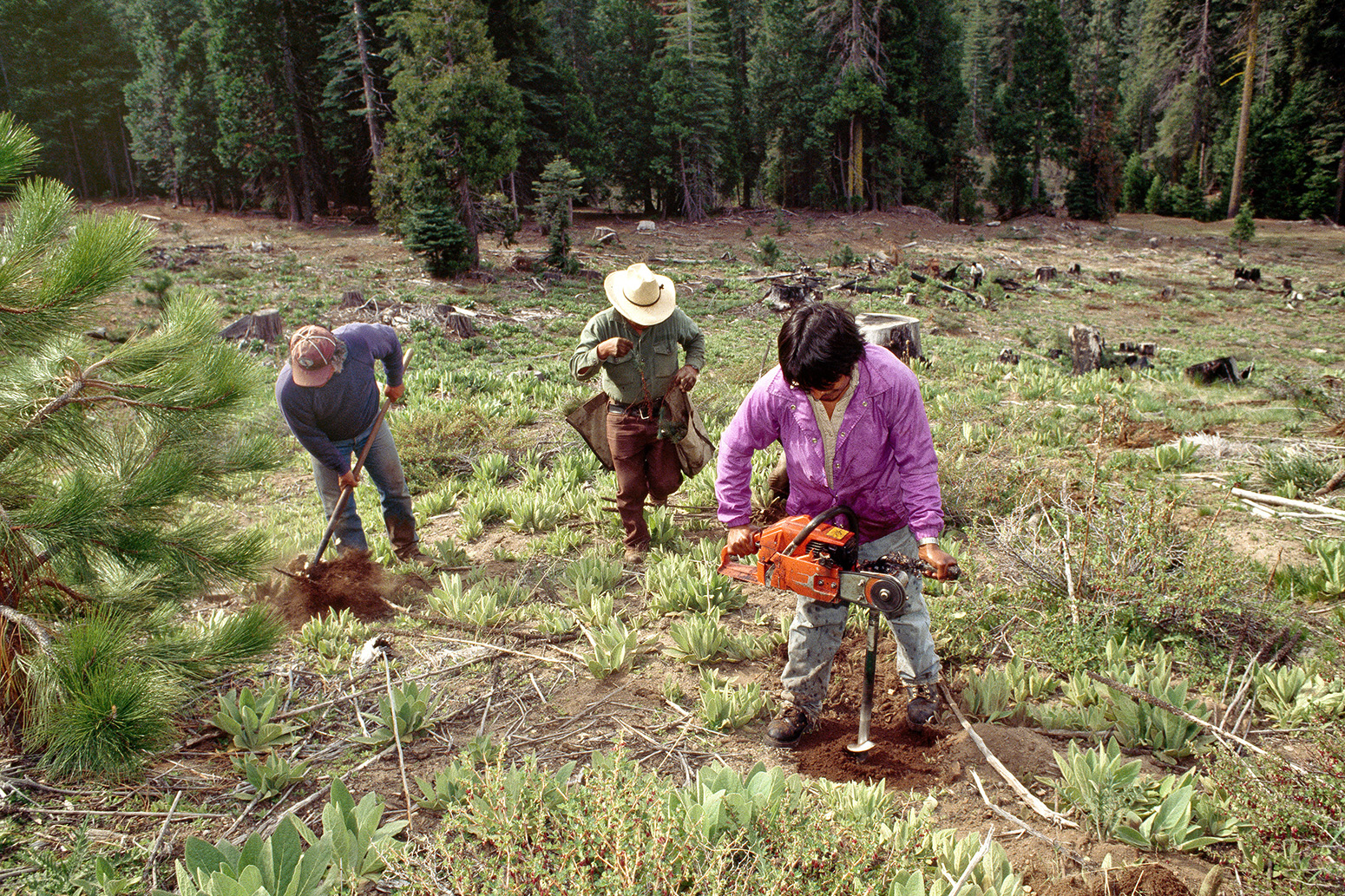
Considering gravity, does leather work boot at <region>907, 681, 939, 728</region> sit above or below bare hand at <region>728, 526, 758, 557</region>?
below

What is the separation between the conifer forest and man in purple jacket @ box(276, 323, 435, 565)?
22.7 metres

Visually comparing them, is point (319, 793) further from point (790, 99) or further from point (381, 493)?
point (790, 99)

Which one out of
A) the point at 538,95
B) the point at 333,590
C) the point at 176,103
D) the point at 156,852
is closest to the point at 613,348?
the point at 333,590

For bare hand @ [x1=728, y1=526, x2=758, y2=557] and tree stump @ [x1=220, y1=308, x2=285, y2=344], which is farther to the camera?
tree stump @ [x1=220, y1=308, x2=285, y2=344]

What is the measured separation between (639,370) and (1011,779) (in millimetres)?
3109

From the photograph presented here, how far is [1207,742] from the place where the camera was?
126 inches

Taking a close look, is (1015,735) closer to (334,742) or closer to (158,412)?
(334,742)

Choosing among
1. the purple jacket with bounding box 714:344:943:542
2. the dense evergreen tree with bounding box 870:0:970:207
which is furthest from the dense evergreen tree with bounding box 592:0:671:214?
the purple jacket with bounding box 714:344:943:542

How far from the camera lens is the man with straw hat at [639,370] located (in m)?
4.92

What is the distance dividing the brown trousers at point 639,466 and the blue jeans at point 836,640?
79.8 inches

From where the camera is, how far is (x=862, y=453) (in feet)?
10.6

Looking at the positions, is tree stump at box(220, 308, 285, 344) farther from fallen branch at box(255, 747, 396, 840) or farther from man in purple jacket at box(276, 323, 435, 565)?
fallen branch at box(255, 747, 396, 840)

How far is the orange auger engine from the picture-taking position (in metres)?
3.02

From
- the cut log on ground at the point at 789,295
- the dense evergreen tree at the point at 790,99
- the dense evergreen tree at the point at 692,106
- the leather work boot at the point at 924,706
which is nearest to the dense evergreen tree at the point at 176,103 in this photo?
the dense evergreen tree at the point at 692,106
